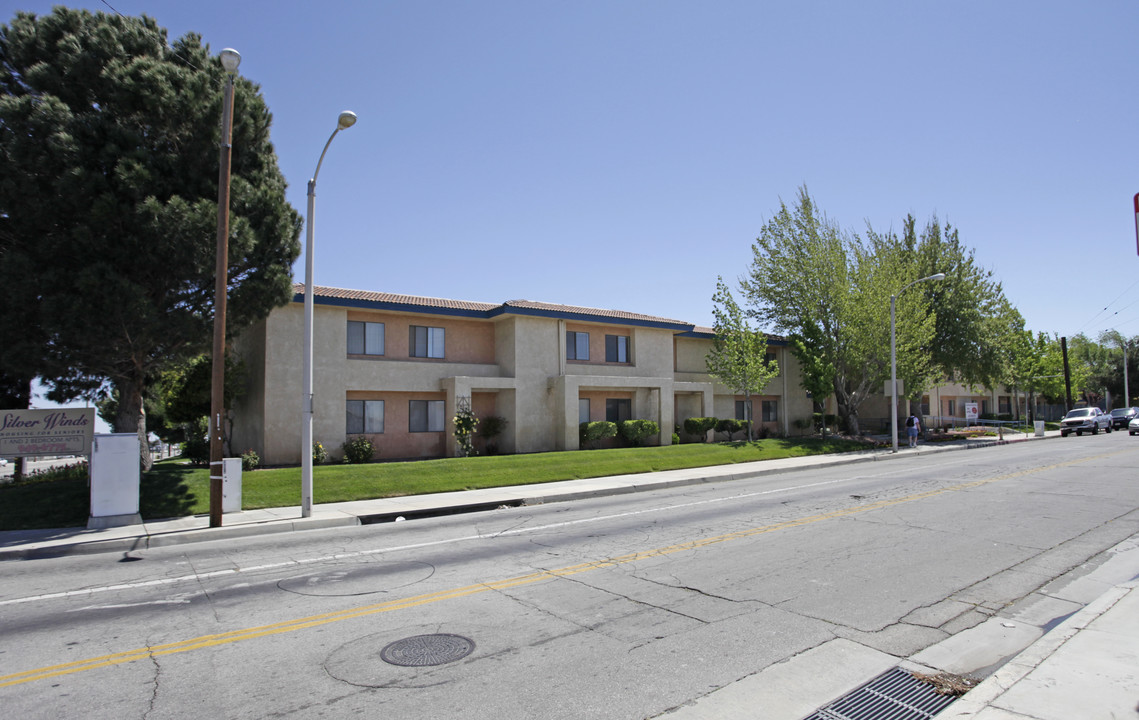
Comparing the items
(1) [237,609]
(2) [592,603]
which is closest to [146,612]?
(1) [237,609]

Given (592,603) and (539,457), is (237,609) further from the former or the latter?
(539,457)

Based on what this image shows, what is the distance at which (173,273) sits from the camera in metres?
14.9

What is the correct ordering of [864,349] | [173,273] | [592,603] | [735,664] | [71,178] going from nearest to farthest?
[735,664] < [592,603] < [71,178] < [173,273] < [864,349]

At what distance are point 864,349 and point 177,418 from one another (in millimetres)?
31457

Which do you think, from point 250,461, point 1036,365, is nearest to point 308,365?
point 250,461

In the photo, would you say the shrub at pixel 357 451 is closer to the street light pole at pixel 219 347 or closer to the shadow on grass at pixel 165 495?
the shadow on grass at pixel 165 495

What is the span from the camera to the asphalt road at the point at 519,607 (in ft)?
16.2

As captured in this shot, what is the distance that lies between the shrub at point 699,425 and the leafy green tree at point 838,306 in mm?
6765

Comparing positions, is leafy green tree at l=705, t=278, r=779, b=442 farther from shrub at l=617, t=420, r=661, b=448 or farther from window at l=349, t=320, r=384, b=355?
window at l=349, t=320, r=384, b=355

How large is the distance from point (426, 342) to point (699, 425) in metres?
13.7

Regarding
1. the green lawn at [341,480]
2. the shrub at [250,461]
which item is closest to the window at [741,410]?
the green lawn at [341,480]

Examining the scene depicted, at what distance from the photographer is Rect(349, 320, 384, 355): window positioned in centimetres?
2442

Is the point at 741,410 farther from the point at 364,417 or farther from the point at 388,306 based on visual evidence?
the point at 364,417

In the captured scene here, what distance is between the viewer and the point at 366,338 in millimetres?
24750
